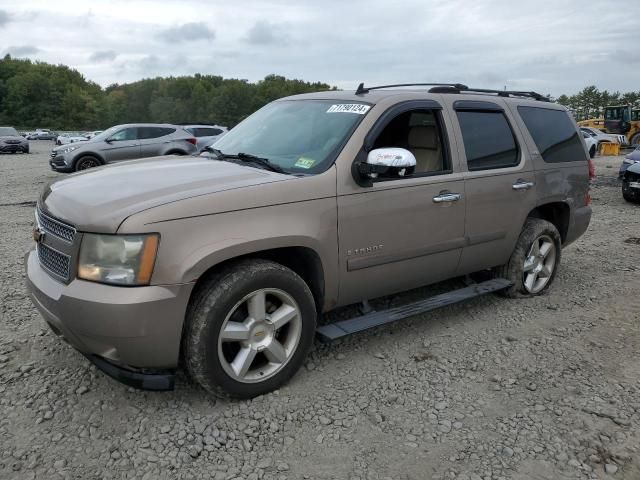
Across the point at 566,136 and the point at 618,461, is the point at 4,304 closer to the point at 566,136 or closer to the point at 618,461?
the point at 618,461

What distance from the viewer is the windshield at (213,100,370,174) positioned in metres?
3.41

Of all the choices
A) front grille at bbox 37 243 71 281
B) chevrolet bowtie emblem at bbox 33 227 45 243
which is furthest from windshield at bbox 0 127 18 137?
front grille at bbox 37 243 71 281

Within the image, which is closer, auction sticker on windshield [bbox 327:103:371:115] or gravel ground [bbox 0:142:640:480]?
gravel ground [bbox 0:142:640:480]

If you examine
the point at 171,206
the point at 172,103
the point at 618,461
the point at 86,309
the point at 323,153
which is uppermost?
the point at 172,103

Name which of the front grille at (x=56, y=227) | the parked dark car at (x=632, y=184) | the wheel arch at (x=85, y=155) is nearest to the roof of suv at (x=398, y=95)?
the front grille at (x=56, y=227)

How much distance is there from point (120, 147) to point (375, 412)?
1385 centimetres

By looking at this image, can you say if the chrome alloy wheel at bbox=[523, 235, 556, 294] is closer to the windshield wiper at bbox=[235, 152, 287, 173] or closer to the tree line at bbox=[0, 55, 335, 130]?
the windshield wiper at bbox=[235, 152, 287, 173]

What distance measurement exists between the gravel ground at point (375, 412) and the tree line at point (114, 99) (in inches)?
3234

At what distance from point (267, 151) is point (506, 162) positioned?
2.02 metres

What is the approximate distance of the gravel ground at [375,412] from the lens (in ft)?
8.45

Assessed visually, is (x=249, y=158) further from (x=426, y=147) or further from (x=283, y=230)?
(x=426, y=147)

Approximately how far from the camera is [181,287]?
269 centimetres

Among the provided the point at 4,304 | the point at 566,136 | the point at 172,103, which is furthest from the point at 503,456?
the point at 172,103

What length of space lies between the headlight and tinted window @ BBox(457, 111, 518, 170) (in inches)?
99.3
